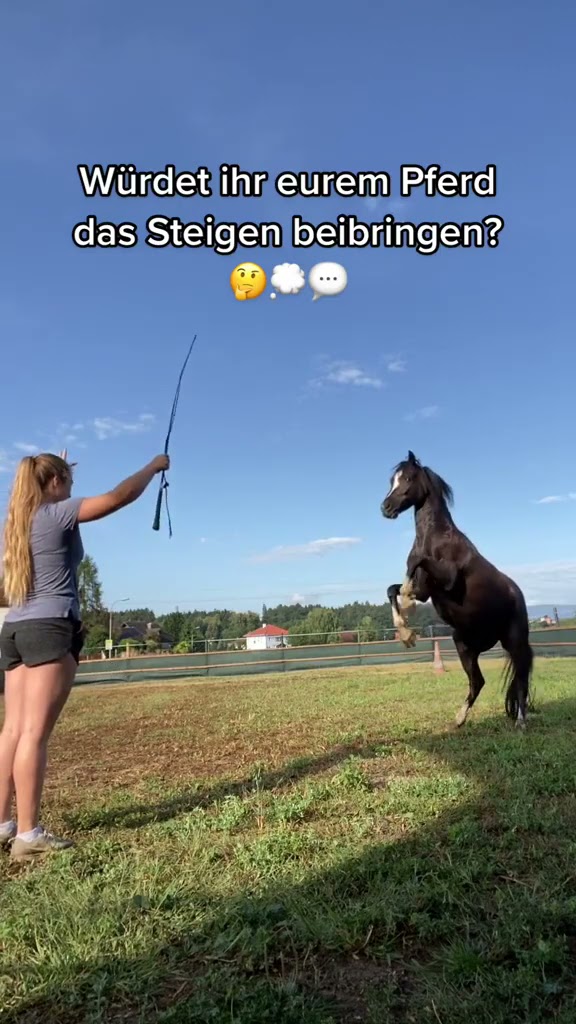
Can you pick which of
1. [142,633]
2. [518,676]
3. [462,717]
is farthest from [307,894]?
[142,633]

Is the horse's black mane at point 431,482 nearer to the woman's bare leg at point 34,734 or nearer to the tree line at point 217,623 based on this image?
the woman's bare leg at point 34,734

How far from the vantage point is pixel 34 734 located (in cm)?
315

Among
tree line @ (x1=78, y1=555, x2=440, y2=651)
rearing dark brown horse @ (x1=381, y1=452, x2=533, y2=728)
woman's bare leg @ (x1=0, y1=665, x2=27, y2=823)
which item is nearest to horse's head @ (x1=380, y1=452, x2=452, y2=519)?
rearing dark brown horse @ (x1=381, y1=452, x2=533, y2=728)

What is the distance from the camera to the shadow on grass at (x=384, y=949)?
1827 millimetres

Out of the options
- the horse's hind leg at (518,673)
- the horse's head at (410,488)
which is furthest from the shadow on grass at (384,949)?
the horse's head at (410,488)

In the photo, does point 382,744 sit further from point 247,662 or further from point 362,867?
point 247,662

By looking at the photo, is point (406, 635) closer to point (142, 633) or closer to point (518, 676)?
point (518, 676)

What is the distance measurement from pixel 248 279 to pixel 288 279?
1.45 ft

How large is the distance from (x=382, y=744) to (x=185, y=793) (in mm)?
1969

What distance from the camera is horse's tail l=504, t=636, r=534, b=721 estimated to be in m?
6.47

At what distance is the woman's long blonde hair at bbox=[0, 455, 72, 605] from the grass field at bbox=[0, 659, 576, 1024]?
4.11ft

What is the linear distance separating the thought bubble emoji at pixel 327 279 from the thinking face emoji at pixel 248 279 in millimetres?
654

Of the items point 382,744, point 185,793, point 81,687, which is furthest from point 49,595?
point 81,687

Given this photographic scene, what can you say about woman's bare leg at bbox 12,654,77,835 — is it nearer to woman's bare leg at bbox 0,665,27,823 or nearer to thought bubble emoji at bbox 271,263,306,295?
woman's bare leg at bbox 0,665,27,823
